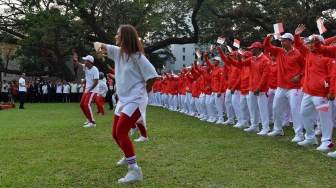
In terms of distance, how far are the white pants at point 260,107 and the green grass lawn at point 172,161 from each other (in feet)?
2.27

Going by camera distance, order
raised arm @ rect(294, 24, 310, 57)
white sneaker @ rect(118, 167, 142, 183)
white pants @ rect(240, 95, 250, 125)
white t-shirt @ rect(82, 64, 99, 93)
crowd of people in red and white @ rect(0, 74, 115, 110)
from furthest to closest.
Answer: crowd of people in red and white @ rect(0, 74, 115, 110), white t-shirt @ rect(82, 64, 99, 93), white pants @ rect(240, 95, 250, 125), raised arm @ rect(294, 24, 310, 57), white sneaker @ rect(118, 167, 142, 183)

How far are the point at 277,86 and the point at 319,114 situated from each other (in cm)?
301

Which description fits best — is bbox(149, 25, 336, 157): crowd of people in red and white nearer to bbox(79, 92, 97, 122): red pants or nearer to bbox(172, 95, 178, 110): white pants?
bbox(79, 92, 97, 122): red pants

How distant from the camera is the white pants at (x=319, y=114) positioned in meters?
7.14

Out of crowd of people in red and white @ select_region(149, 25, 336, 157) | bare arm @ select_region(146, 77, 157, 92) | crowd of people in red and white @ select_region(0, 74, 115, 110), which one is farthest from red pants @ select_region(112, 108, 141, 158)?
crowd of people in red and white @ select_region(0, 74, 115, 110)

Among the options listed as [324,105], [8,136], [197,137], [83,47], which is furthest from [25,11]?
[324,105]

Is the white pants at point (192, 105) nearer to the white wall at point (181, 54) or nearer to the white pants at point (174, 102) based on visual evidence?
the white pants at point (174, 102)

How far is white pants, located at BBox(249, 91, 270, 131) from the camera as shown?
9.76 m

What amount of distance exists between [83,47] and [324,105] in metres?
26.5

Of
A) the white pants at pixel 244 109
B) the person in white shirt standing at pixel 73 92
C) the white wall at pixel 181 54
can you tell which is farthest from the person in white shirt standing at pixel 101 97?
the white wall at pixel 181 54

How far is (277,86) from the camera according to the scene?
10.1 meters

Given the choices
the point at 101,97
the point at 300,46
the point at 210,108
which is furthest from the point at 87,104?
the point at 300,46

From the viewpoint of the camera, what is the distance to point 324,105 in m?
7.05

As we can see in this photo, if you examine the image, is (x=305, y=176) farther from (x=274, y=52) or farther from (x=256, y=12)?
(x=256, y=12)
